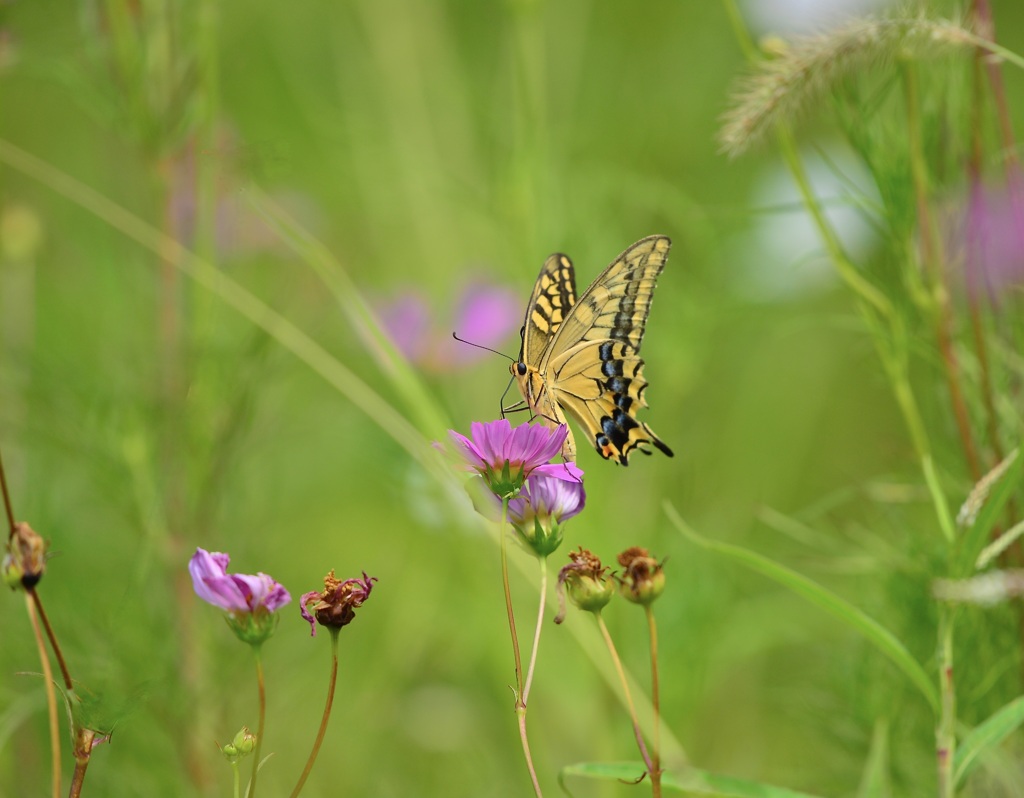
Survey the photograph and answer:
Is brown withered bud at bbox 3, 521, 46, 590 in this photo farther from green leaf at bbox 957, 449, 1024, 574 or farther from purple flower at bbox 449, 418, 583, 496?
green leaf at bbox 957, 449, 1024, 574

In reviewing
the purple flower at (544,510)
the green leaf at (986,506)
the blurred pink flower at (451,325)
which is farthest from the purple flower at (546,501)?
the blurred pink flower at (451,325)

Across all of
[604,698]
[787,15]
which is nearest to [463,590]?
[604,698]

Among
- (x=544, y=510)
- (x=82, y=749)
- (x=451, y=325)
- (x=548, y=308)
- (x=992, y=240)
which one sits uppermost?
(x=451, y=325)

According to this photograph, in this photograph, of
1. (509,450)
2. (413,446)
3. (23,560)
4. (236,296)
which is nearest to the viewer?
(23,560)

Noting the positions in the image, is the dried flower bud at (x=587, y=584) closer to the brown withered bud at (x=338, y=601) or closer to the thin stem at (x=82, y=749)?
the brown withered bud at (x=338, y=601)

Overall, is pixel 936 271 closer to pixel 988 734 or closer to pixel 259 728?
pixel 988 734

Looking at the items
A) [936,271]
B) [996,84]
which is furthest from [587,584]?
[996,84]
